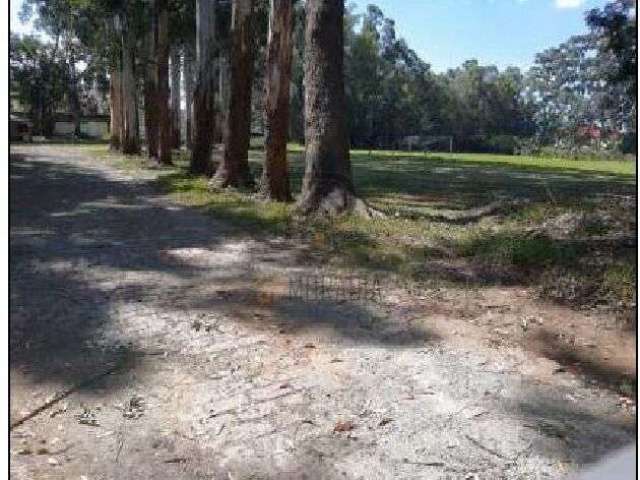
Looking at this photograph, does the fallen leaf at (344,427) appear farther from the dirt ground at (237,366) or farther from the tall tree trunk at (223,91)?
the tall tree trunk at (223,91)

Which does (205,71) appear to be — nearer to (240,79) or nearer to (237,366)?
(240,79)

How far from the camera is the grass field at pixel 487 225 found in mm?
2186

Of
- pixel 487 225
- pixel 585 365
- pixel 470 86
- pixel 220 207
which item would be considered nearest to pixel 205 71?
pixel 487 225

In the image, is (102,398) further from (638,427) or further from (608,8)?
(608,8)

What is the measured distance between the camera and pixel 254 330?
183 centimetres

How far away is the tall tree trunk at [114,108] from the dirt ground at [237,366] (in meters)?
0.07

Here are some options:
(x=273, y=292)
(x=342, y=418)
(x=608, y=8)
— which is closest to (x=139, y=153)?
(x=273, y=292)

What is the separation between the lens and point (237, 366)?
69.2 inches

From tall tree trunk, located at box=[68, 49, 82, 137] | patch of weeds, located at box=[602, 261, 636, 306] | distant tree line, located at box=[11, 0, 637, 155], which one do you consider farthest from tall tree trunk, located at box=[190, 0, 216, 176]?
tall tree trunk, located at box=[68, 49, 82, 137]

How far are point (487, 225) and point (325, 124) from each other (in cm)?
136

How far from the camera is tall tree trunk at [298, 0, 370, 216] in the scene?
3432 mm

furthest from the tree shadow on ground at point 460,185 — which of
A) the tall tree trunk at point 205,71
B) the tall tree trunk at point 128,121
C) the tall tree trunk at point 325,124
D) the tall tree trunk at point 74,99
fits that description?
the tall tree trunk at point 205,71

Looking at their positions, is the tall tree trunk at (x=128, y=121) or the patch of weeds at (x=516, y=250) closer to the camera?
the tall tree trunk at (x=128, y=121)

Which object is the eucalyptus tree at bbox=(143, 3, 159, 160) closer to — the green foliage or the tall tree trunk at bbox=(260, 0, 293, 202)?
the green foliage
